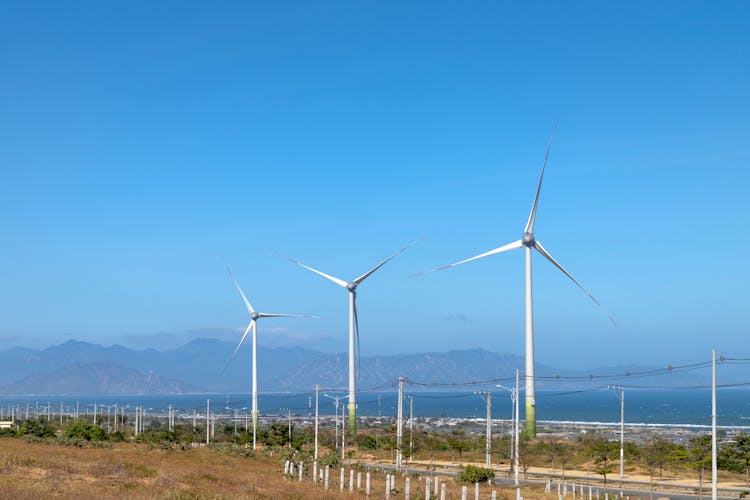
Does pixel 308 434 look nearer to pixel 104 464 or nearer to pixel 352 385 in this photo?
pixel 352 385

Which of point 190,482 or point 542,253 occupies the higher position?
point 542,253

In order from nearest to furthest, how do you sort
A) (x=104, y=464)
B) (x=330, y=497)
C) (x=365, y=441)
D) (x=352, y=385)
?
(x=330, y=497) → (x=104, y=464) → (x=352, y=385) → (x=365, y=441)

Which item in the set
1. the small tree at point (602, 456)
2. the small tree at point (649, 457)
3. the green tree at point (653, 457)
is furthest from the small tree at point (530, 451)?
the green tree at point (653, 457)

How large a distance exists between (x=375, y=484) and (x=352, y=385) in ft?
158

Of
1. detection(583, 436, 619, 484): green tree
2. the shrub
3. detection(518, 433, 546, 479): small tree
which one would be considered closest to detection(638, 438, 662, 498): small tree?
detection(583, 436, 619, 484): green tree

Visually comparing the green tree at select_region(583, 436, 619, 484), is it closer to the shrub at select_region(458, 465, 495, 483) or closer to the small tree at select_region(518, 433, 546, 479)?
the small tree at select_region(518, 433, 546, 479)

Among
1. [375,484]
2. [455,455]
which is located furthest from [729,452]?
[375,484]

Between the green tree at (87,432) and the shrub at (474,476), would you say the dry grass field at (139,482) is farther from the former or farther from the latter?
the green tree at (87,432)

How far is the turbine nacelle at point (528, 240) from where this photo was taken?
80188 millimetres

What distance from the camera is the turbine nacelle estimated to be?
80188 mm

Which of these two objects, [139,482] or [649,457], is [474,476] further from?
[139,482]

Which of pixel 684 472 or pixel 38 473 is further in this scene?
pixel 684 472

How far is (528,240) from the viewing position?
263ft

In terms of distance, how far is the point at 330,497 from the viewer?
38594mm
